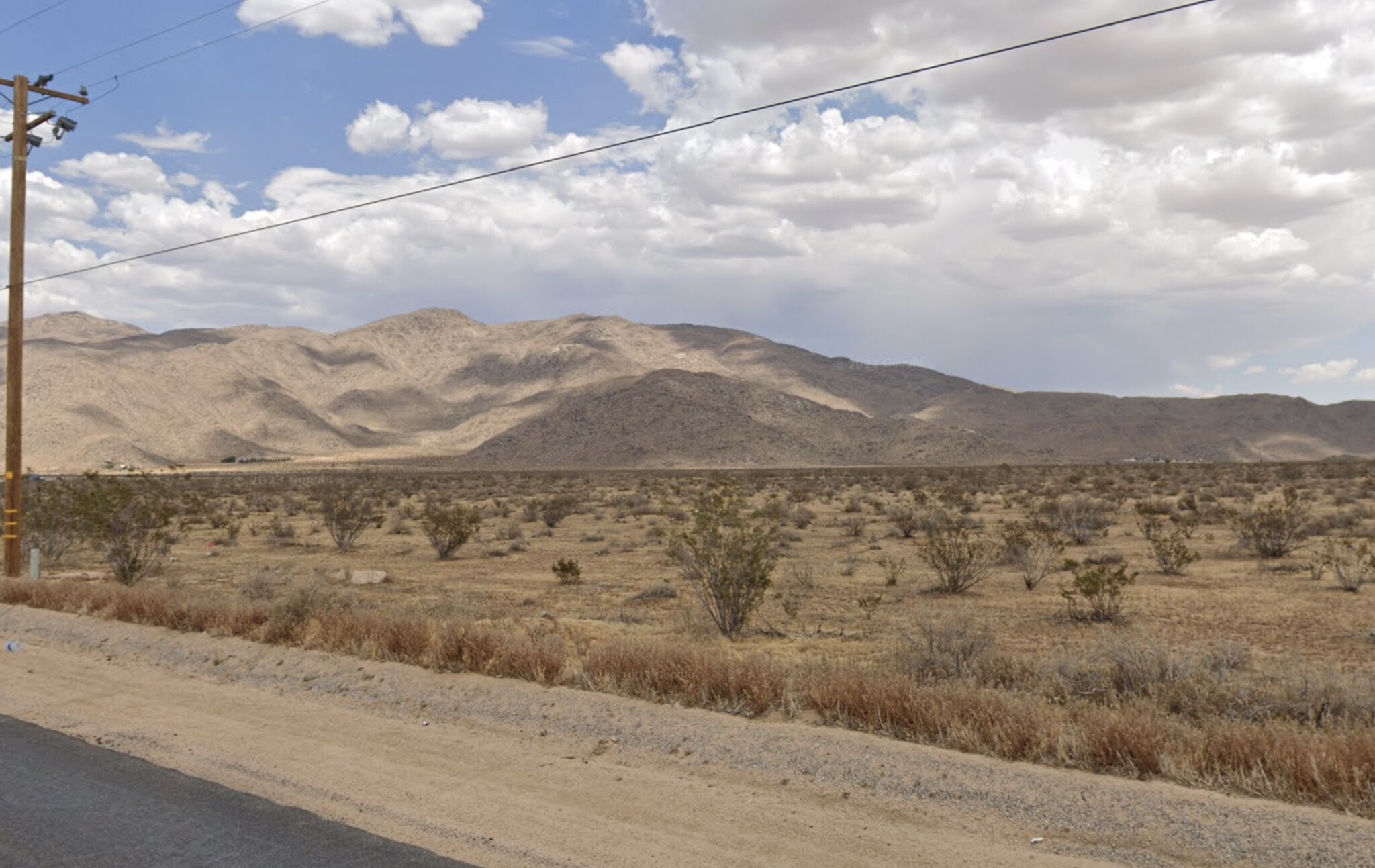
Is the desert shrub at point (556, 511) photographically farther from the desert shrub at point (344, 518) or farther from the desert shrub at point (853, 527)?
the desert shrub at point (853, 527)

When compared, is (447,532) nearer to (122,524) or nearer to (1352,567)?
(122,524)

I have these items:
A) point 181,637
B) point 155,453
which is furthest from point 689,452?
point 181,637

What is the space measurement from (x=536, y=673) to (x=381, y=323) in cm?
18177

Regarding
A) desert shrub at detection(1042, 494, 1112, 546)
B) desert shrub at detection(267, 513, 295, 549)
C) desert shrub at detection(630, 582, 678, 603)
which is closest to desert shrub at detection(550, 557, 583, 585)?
desert shrub at detection(630, 582, 678, 603)

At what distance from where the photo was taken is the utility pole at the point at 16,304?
20188mm

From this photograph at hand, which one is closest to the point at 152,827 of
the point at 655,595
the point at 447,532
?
the point at 655,595

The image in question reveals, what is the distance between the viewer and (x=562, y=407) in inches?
4970

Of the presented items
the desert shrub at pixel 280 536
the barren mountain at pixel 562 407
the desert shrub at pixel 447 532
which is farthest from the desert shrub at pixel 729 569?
the barren mountain at pixel 562 407

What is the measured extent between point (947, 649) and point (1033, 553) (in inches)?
455

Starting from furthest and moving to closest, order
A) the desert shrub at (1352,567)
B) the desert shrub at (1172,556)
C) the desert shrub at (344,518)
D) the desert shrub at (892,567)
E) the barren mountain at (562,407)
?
1. the barren mountain at (562,407)
2. the desert shrub at (344,518)
3. the desert shrub at (1172,556)
4. the desert shrub at (892,567)
5. the desert shrub at (1352,567)

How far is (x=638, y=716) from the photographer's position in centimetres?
A: 930

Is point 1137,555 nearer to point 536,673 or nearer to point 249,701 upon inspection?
point 536,673

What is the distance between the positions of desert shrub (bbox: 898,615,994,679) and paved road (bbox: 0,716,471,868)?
6118 millimetres

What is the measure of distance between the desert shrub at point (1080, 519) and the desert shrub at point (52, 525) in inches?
1026
